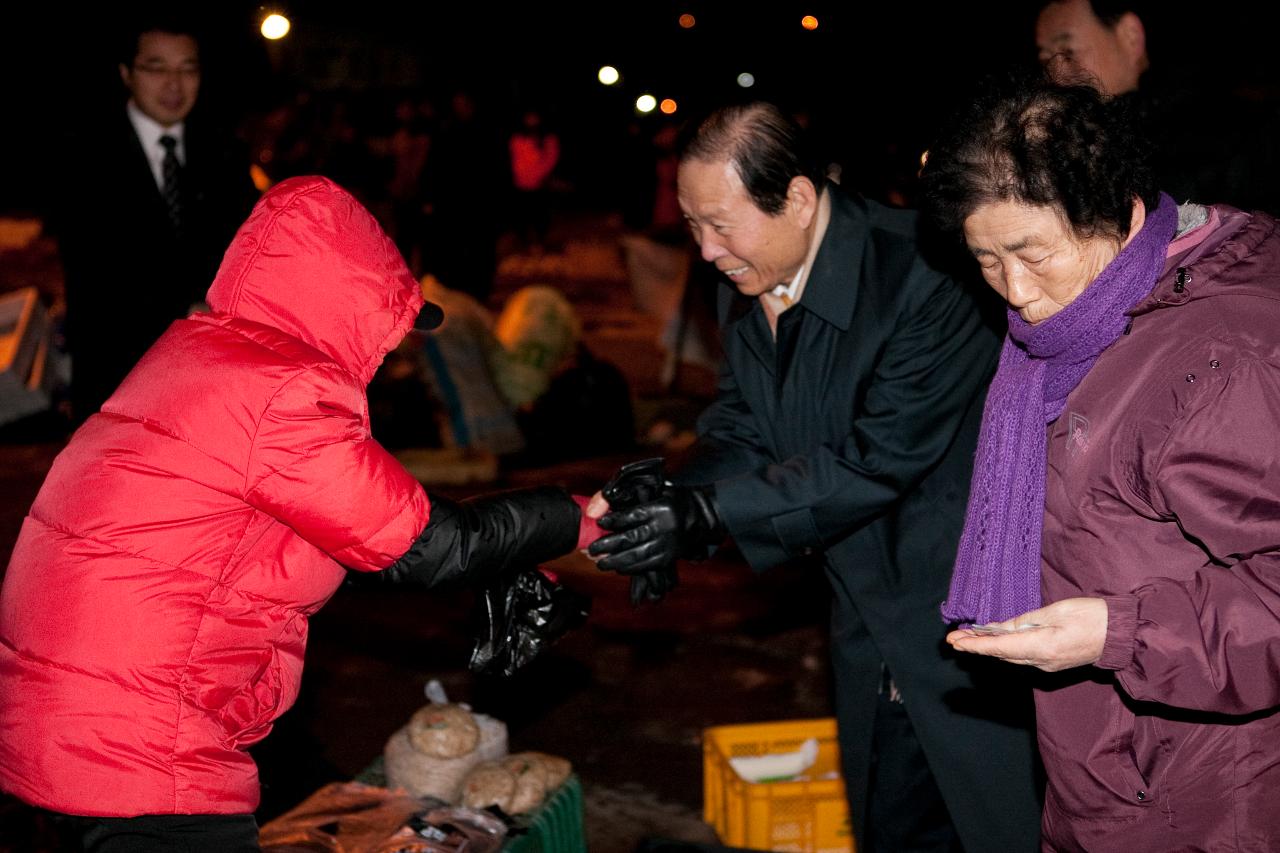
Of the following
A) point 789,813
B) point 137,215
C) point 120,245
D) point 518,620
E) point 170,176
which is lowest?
point 789,813

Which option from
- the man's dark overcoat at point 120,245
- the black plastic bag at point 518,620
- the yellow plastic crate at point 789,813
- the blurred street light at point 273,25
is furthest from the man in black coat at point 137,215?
the blurred street light at point 273,25

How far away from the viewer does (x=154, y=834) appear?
2404 mm

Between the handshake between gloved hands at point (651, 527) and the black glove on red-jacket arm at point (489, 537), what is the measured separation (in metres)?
0.10

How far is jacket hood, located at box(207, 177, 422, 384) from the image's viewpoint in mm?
2482

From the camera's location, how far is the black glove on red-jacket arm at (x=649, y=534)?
3.08 m

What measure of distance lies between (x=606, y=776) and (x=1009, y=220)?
3024 millimetres

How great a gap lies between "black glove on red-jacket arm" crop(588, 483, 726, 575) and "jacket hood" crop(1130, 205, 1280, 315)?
131 centimetres

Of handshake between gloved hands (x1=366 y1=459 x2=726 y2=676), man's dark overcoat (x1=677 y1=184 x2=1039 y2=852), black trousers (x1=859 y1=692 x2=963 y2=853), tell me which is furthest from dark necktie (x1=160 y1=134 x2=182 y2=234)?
black trousers (x1=859 y1=692 x2=963 y2=853)

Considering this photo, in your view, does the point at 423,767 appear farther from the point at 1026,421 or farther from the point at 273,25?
the point at 273,25

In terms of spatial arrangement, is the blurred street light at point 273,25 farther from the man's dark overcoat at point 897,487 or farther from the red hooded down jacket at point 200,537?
the red hooded down jacket at point 200,537

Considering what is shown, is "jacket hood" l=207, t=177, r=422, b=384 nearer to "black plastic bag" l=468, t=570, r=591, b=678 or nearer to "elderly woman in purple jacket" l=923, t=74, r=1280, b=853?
"black plastic bag" l=468, t=570, r=591, b=678

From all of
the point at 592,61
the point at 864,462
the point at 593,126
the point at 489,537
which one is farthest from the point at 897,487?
the point at 592,61

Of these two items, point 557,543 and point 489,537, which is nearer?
point 489,537

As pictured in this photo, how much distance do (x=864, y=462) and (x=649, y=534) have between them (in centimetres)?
52
